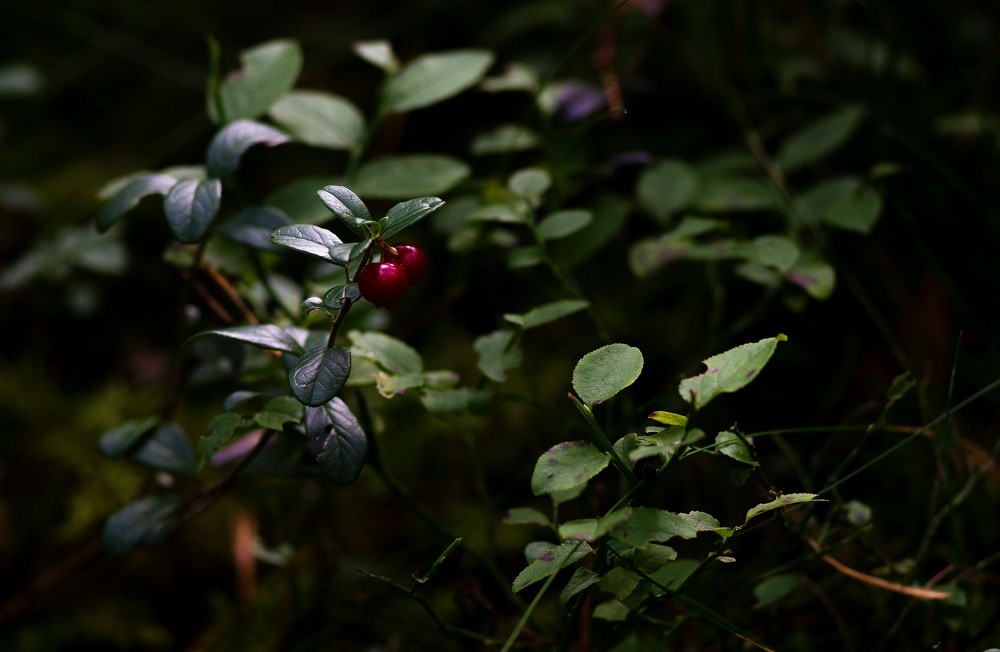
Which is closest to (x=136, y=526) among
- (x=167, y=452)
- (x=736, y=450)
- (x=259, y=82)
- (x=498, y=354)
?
(x=167, y=452)

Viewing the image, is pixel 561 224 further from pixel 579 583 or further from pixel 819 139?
pixel 819 139

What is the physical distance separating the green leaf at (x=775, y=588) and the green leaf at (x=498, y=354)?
14.1 inches

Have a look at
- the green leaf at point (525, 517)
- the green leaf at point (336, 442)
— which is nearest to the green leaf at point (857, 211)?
the green leaf at point (525, 517)

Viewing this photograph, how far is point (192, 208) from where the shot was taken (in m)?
0.83

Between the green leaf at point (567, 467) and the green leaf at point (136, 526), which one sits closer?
the green leaf at point (567, 467)

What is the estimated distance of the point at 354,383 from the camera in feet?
2.80

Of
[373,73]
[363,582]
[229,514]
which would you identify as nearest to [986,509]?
[363,582]

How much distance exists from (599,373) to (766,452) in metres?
0.66

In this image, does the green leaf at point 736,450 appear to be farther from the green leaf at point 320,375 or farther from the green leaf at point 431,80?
the green leaf at point 431,80

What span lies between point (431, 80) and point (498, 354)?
489 mm

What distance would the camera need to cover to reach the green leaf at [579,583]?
65 cm

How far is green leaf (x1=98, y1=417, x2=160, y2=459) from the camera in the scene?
37.0 inches

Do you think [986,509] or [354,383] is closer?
[354,383]

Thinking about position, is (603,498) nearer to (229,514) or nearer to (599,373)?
(599,373)
